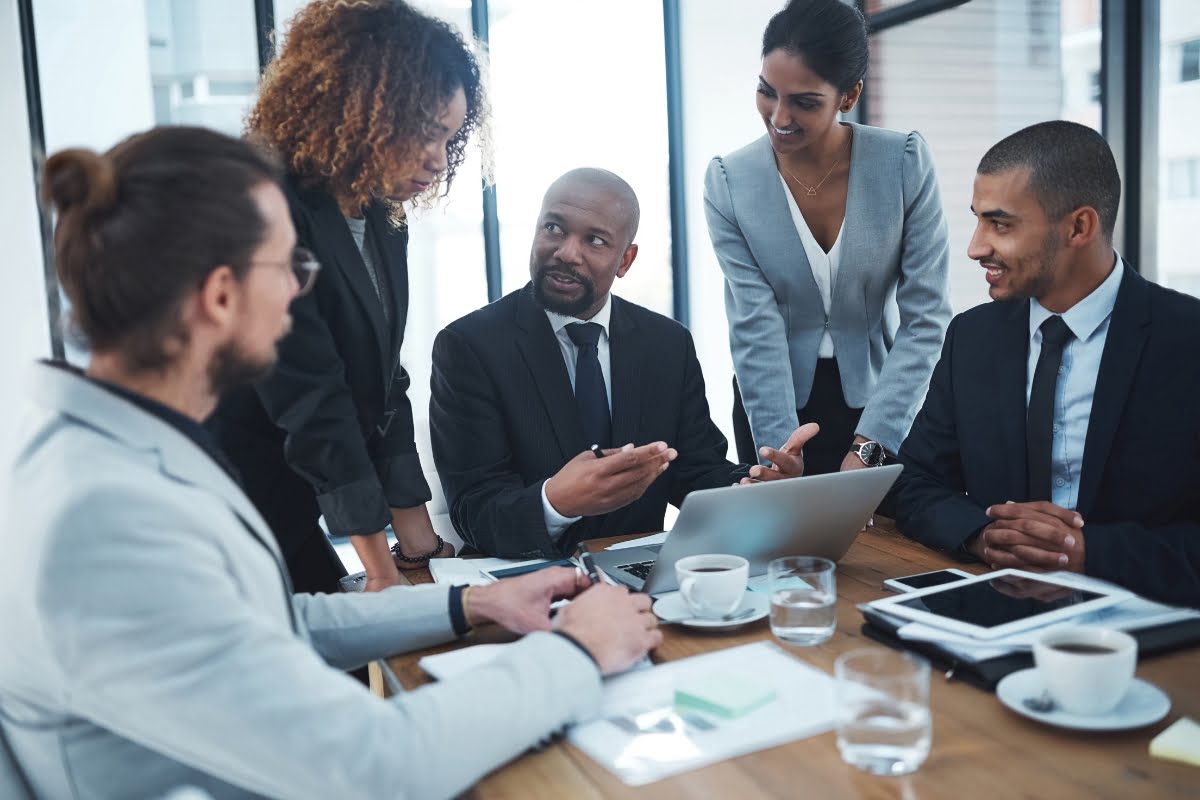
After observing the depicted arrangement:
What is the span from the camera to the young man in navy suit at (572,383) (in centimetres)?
218

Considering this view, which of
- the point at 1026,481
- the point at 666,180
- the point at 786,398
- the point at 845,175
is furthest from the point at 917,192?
the point at 666,180

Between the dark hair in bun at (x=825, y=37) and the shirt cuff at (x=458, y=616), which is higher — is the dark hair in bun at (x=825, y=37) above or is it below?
above

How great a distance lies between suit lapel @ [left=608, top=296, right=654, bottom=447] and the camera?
2.29 m

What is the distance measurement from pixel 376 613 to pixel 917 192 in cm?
180

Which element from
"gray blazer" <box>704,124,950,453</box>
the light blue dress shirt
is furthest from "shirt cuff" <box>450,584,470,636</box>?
"gray blazer" <box>704,124,950,453</box>

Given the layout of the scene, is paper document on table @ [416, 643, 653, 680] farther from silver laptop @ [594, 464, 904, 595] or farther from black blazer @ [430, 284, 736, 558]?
black blazer @ [430, 284, 736, 558]

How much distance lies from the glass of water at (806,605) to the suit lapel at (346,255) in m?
0.90

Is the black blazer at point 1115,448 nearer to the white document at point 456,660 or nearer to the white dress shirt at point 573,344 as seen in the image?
the white dress shirt at point 573,344

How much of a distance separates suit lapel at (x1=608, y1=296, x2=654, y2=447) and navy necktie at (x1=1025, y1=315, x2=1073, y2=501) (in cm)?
81

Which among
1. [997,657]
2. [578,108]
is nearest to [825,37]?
[997,657]

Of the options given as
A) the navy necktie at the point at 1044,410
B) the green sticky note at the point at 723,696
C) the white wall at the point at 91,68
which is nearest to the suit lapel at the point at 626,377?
the navy necktie at the point at 1044,410

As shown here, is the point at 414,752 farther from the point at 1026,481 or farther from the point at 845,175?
the point at 845,175

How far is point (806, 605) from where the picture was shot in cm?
136

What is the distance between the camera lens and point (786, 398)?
8.39 feet
